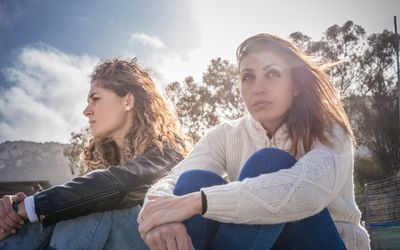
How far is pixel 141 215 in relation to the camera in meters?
1.80

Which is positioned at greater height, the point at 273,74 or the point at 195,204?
the point at 273,74

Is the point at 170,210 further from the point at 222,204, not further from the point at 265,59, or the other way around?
the point at 265,59

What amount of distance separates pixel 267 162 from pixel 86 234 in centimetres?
106

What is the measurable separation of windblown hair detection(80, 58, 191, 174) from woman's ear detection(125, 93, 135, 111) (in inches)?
1.1

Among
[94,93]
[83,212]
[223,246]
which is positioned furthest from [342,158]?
[94,93]

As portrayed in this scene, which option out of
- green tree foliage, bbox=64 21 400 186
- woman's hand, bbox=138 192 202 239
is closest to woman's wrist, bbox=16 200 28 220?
woman's hand, bbox=138 192 202 239

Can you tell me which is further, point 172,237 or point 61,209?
point 61,209

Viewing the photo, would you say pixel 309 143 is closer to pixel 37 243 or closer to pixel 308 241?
pixel 308 241

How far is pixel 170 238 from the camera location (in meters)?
1.55

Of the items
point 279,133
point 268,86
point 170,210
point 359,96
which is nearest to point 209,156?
point 279,133

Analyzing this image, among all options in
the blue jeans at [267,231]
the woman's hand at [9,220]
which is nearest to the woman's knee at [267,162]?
the blue jeans at [267,231]

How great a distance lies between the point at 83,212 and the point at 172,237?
2.45 ft

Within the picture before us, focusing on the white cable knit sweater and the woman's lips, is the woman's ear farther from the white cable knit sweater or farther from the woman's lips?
the woman's lips

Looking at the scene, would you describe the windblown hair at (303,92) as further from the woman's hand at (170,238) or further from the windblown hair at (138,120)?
the windblown hair at (138,120)
